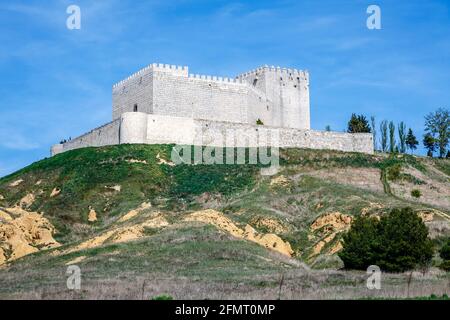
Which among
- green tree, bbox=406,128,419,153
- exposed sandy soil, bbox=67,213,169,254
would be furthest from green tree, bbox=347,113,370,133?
exposed sandy soil, bbox=67,213,169,254

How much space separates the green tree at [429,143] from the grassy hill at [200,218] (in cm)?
816

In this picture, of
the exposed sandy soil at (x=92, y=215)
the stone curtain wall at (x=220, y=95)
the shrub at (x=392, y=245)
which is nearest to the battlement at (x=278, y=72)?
the stone curtain wall at (x=220, y=95)

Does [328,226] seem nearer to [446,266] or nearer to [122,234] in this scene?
[122,234]

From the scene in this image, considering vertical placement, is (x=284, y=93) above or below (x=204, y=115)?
above

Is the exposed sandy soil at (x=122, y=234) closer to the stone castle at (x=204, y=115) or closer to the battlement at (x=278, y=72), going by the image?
the stone castle at (x=204, y=115)

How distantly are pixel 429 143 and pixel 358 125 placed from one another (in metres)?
8.12

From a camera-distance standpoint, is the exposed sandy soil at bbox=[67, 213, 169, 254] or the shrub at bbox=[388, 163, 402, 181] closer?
the exposed sandy soil at bbox=[67, 213, 169, 254]

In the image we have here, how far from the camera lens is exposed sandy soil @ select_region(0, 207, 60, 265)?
38.6 meters

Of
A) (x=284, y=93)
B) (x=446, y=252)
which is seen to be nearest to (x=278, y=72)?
(x=284, y=93)

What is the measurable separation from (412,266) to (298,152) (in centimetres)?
2968

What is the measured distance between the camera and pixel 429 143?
73562mm

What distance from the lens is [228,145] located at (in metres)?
57.5

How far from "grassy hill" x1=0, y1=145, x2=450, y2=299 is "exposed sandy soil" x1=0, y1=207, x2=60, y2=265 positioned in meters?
0.14

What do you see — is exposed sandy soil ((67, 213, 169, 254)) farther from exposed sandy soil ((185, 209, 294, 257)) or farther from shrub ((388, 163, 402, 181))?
shrub ((388, 163, 402, 181))
